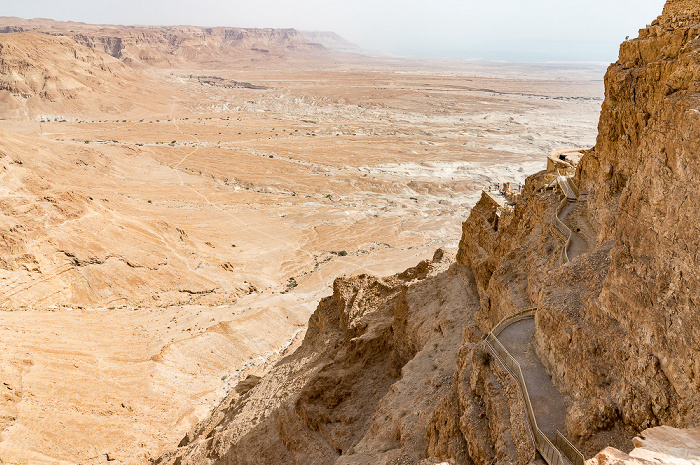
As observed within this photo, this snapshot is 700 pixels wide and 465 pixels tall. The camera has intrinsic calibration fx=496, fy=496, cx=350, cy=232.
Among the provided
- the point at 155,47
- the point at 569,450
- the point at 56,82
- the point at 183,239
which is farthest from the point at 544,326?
the point at 155,47

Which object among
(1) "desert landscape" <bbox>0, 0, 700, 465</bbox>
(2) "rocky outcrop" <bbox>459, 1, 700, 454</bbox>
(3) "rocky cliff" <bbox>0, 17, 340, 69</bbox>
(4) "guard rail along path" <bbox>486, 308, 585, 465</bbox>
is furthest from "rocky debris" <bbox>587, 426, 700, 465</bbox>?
(3) "rocky cliff" <bbox>0, 17, 340, 69</bbox>

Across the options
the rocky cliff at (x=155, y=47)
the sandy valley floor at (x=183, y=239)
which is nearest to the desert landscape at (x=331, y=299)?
the sandy valley floor at (x=183, y=239)

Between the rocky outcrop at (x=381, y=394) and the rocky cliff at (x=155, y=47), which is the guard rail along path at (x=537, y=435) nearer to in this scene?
the rocky outcrop at (x=381, y=394)

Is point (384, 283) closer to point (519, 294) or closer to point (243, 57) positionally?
point (519, 294)

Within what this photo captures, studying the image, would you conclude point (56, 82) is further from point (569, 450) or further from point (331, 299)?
point (569, 450)

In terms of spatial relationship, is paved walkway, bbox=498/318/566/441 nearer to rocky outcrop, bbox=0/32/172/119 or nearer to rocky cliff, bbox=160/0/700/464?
rocky cliff, bbox=160/0/700/464

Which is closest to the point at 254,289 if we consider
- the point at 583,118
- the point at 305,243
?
the point at 305,243
